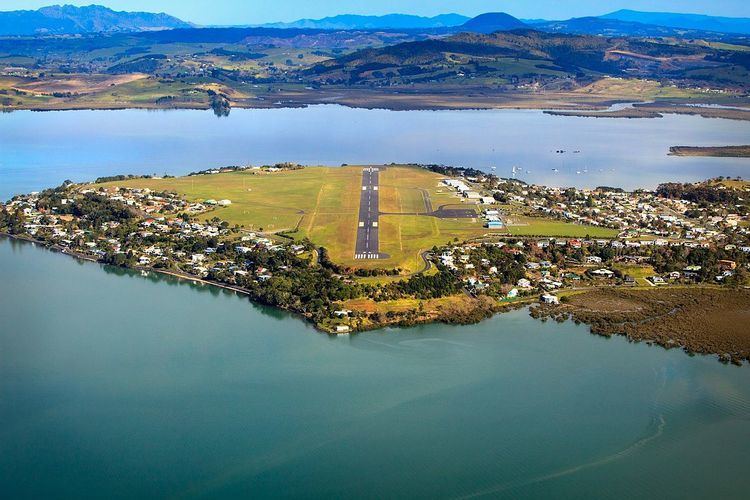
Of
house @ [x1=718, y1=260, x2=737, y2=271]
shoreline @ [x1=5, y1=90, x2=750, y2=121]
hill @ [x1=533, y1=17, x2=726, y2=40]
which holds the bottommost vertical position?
house @ [x1=718, y1=260, x2=737, y2=271]

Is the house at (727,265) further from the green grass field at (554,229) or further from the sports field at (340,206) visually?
the sports field at (340,206)

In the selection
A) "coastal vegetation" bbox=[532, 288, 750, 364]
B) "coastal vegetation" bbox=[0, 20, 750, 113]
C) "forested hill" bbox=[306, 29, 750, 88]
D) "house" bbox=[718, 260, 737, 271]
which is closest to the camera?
"coastal vegetation" bbox=[532, 288, 750, 364]

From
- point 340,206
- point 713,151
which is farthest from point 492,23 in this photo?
point 340,206

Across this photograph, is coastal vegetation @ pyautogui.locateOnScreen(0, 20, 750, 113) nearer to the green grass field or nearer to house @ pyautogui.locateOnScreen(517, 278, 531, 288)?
the green grass field

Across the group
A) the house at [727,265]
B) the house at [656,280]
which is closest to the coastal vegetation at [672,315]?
the house at [656,280]

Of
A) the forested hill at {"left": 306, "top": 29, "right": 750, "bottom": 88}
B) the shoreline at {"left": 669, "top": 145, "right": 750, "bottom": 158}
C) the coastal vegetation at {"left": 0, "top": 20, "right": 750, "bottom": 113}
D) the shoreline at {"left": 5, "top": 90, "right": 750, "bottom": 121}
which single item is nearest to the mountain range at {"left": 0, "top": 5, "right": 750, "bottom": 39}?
the forested hill at {"left": 306, "top": 29, "right": 750, "bottom": 88}
